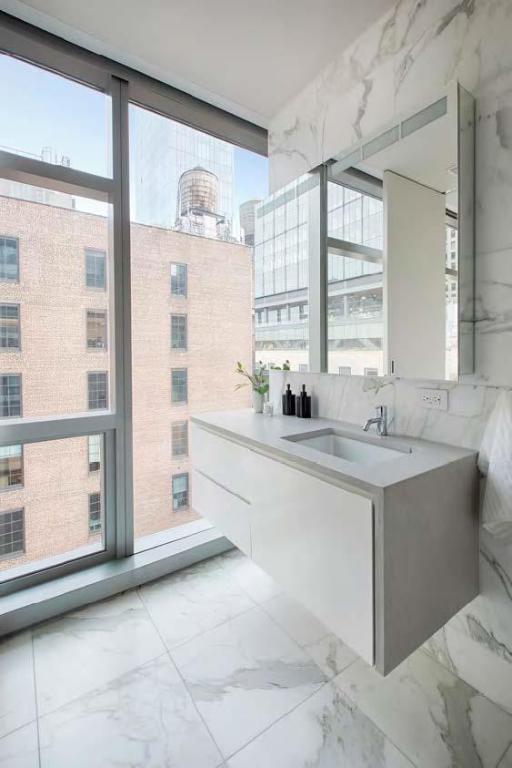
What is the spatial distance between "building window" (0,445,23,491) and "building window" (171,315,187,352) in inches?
38.8

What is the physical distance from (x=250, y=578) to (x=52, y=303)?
6.08ft

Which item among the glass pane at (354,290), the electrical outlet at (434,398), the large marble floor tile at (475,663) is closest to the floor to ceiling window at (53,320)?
the glass pane at (354,290)

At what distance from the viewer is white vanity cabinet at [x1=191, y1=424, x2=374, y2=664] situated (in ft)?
3.82

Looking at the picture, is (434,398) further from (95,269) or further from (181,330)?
(95,269)

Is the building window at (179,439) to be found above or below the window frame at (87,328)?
below

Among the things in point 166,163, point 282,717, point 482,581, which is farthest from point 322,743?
point 166,163

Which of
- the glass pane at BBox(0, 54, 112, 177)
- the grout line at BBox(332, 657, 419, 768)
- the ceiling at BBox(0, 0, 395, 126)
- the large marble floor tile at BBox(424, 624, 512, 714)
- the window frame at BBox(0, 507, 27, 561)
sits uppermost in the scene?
the ceiling at BBox(0, 0, 395, 126)

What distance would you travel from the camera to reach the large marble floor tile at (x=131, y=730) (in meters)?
1.25

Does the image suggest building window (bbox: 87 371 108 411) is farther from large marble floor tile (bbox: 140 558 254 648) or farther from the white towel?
the white towel

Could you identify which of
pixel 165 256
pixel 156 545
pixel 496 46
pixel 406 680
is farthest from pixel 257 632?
pixel 496 46

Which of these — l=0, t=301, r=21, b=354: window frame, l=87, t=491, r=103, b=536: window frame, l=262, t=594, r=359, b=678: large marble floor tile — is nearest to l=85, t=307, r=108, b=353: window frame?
l=0, t=301, r=21, b=354: window frame

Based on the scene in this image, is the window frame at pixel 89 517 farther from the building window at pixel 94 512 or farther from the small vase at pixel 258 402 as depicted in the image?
the small vase at pixel 258 402

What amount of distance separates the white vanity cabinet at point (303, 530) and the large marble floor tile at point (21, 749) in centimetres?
95

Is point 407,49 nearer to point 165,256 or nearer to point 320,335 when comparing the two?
point 320,335
